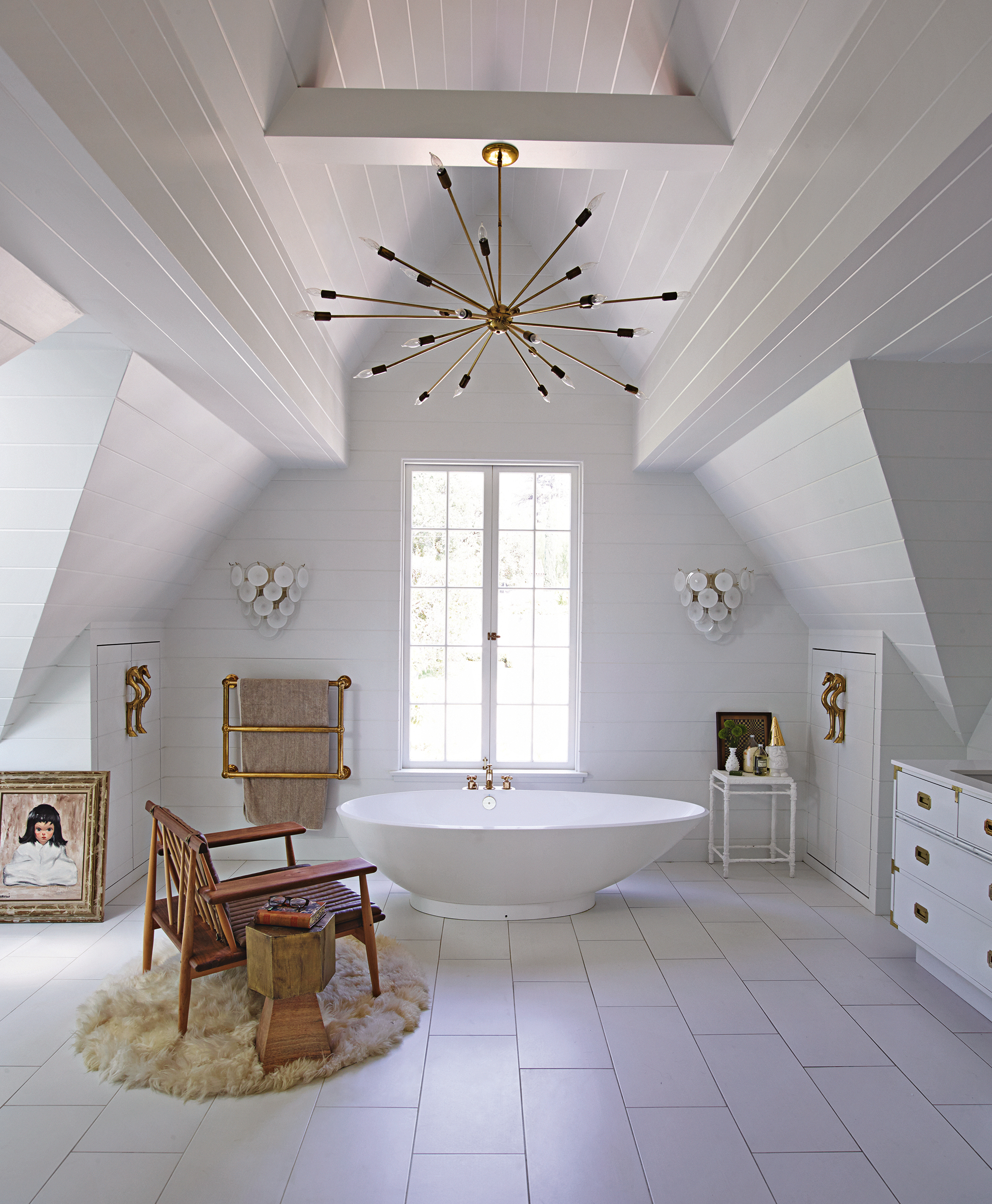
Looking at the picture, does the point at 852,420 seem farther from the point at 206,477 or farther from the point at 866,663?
the point at 206,477

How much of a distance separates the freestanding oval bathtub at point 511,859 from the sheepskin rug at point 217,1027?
488 millimetres

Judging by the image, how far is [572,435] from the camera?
177 inches

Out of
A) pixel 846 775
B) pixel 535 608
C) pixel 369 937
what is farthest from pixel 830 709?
pixel 369 937

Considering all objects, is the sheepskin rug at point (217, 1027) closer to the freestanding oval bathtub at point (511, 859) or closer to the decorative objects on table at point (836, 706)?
the freestanding oval bathtub at point (511, 859)

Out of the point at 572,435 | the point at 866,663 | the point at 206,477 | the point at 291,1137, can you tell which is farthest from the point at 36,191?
the point at 866,663

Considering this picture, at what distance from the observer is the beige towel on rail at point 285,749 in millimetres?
4355

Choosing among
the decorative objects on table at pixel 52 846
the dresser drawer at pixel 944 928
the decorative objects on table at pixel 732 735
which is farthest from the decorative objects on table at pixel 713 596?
the decorative objects on table at pixel 52 846

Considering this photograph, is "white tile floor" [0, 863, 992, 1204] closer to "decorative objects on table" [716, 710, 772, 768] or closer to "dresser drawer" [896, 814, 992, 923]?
"dresser drawer" [896, 814, 992, 923]

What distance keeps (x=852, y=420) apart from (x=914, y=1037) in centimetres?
212

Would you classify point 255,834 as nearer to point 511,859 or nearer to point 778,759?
point 511,859

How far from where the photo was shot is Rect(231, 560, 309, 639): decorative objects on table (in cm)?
437

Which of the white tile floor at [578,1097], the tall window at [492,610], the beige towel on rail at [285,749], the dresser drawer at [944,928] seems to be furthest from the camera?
the tall window at [492,610]

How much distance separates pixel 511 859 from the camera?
3465 millimetres

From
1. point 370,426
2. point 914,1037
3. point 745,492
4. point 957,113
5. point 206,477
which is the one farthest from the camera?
point 370,426
